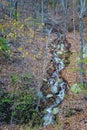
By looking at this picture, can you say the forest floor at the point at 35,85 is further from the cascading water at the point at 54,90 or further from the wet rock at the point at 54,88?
the wet rock at the point at 54,88

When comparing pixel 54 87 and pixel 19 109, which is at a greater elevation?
pixel 54 87

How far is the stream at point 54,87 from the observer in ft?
43.2

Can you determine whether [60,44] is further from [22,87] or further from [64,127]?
[64,127]

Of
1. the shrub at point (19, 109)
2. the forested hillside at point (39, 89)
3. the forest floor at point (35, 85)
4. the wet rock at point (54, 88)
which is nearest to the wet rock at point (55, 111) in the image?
the forested hillside at point (39, 89)

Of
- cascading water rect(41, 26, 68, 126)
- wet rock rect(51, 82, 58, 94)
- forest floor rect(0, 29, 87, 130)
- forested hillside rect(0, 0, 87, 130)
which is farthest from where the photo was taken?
wet rock rect(51, 82, 58, 94)

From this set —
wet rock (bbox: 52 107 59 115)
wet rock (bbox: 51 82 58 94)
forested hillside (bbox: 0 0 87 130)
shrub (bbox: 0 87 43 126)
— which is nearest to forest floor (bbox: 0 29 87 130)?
forested hillside (bbox: 0 0 87 130)

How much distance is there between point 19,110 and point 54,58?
330 inches

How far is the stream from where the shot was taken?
13172 millimetres

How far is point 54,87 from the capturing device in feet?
51.0

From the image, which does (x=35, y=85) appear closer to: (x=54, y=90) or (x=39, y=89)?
(x=39, y=89)

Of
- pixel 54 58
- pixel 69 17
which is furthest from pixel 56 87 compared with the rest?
pixel 69 17

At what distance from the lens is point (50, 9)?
39.1 meters

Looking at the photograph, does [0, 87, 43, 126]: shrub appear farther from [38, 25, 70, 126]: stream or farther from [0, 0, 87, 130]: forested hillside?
[38, 25, 70, 126]: stream

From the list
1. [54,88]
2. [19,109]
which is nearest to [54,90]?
[54,88]
